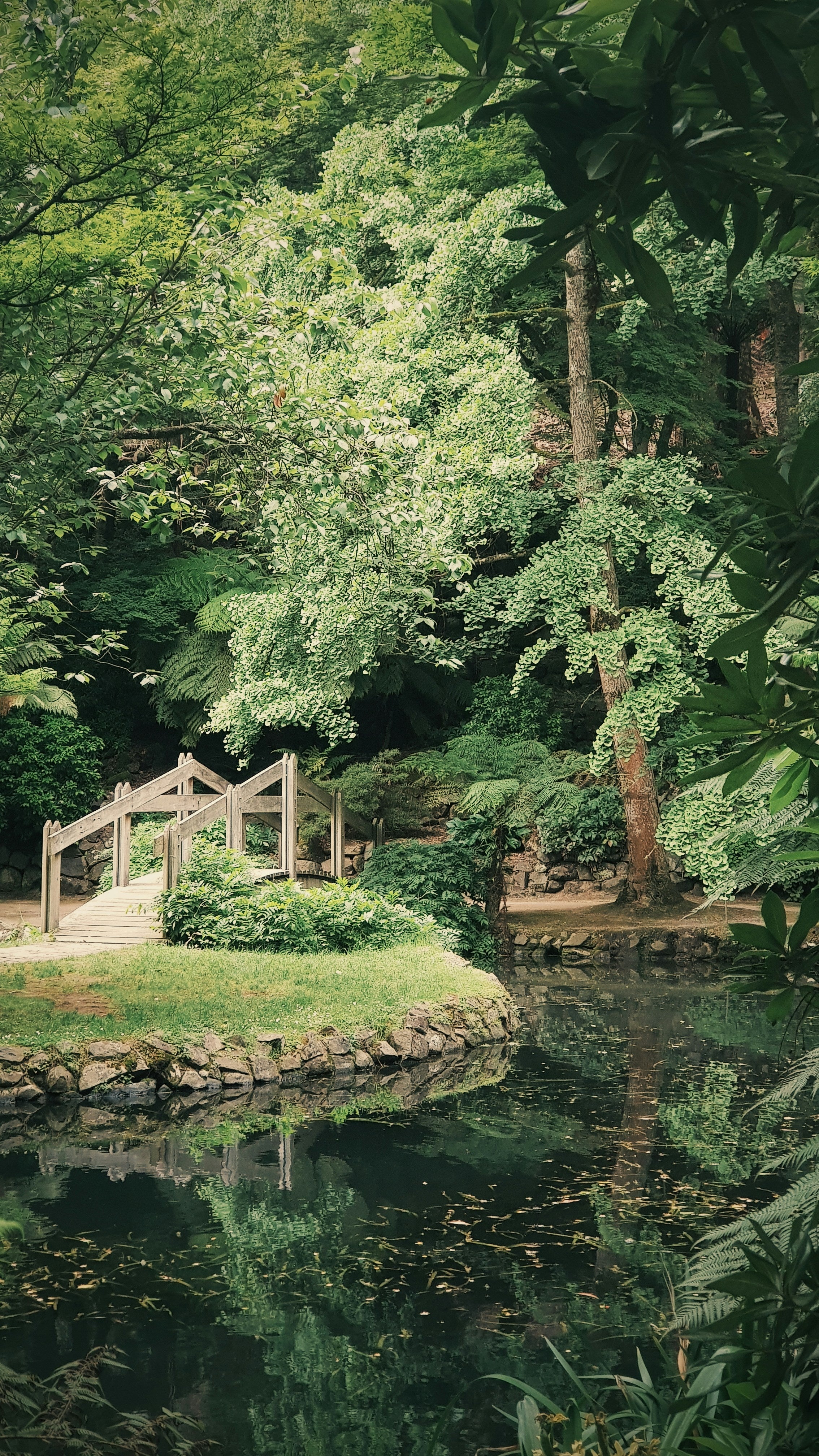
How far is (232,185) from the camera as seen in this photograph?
5.06 metres

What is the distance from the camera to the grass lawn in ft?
24.4

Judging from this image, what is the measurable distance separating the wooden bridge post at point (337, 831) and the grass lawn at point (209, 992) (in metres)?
3.79

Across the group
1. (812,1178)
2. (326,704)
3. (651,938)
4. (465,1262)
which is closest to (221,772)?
(326,704)

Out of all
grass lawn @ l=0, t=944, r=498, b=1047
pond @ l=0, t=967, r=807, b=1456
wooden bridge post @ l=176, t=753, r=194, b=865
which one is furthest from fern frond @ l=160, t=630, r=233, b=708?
pond @ l=0, t=967, r=807, b=1456

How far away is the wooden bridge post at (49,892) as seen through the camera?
10688 mm

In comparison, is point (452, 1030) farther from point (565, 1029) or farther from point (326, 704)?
point (326, 704)

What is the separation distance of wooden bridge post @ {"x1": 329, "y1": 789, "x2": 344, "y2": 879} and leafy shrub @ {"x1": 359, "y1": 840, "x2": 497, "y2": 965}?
4.54 feet

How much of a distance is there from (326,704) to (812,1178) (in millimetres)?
12244

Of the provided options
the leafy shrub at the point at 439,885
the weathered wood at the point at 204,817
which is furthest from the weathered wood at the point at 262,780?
the leafy shrub at the point at 439,885

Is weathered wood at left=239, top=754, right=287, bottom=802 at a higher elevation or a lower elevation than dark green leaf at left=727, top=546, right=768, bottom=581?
higher

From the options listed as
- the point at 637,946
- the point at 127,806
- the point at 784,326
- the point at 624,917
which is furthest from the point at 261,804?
the point at 784,326

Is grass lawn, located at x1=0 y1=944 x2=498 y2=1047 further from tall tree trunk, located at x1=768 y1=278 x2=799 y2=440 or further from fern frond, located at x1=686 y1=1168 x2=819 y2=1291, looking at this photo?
tall tree trunk, located at x1=768 y1=278 x2=799 y2=440

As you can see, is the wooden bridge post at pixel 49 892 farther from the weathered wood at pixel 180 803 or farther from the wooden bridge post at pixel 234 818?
the wooden bridge post at pixel 234 818

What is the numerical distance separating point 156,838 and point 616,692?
5602mm
